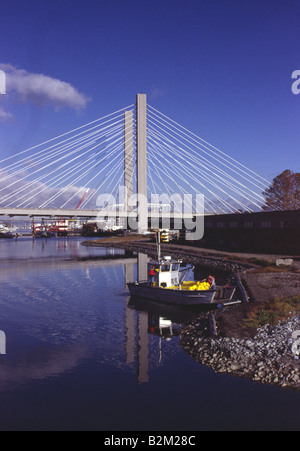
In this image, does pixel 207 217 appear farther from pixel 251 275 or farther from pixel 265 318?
pixel 265 318

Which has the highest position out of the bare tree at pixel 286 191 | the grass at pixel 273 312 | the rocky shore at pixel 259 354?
the bare tree at pixel 286 191

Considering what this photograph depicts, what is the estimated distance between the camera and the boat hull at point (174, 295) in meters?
25.8

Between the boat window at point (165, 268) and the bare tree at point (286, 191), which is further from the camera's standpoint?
the bare tree at point (286, 191)

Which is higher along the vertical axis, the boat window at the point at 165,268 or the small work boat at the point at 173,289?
the boat window at the point at 165,268

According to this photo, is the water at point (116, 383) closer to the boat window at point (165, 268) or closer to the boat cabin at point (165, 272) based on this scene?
the boat cabin at point (165, 272)

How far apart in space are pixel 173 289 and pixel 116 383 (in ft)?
40.8

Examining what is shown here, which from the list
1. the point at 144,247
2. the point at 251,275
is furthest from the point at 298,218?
the point at 144,247

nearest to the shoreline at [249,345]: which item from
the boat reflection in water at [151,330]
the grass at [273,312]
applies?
the grass at [273,312]

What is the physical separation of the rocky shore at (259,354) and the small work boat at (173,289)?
6.06m

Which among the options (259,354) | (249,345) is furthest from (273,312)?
(259,354)

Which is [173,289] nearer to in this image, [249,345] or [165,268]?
[165,268]

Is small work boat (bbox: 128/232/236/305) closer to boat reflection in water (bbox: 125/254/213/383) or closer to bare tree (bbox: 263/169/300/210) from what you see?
boat reflection in water (bbox: 125/254/213/383)

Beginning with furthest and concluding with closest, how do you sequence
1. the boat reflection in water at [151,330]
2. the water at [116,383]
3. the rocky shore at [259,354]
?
the boat reflection in water at [151,330]
the rocky shore at [259,354]
the water at [116,383]

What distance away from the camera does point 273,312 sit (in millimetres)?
21047
